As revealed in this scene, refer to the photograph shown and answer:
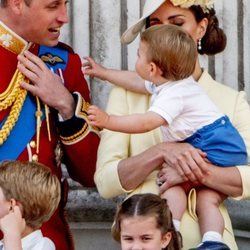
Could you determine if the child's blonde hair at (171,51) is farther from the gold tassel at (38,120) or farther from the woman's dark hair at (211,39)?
the gold tassel at (38,120)

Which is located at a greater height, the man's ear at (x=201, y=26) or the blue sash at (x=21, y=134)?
the man's ear at (x=201, y=26)

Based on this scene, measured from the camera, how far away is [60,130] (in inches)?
207

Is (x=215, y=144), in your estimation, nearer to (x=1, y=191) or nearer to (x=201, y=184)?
(x=201, y=184)

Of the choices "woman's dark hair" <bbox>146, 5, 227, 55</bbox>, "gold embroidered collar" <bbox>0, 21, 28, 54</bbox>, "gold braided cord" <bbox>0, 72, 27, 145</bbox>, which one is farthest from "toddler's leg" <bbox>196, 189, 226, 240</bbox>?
"gold embroidered collar" <bbox>0, 21, 28, 54</bbox>

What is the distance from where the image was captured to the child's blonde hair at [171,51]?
16.3 ft

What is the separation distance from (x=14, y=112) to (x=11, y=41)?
23 cm

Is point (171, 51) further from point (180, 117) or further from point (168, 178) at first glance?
point (168, 178)

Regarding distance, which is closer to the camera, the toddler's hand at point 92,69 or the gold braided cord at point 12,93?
the gold braided cord at point 12,93

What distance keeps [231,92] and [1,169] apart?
2.65 ft

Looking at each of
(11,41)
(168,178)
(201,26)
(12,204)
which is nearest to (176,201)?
(168,178)

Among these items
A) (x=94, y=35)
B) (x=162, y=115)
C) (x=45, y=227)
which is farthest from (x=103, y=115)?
(x=94, y=35)

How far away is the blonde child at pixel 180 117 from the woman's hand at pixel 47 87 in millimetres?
298

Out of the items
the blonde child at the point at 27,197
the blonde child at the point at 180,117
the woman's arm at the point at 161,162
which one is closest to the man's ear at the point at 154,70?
the blonde child at the point at 180,117

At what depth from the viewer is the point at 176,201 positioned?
197 inches
